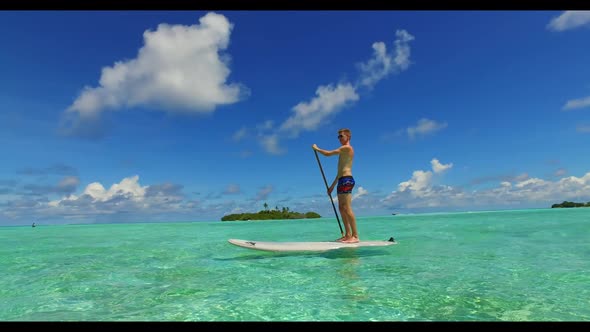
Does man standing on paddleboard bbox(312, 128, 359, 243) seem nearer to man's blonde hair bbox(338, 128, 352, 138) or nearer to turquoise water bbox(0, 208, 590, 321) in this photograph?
man's blonde hair bbox(338, 128, 352, 138)

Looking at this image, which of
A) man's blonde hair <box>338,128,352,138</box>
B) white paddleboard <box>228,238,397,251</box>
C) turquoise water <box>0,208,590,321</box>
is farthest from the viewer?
man's blonde hair <box>338,128,352,138</box>

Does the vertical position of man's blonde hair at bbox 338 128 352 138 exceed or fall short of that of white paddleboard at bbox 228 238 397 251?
it exceeds it

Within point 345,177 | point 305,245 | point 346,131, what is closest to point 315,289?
point 305,245

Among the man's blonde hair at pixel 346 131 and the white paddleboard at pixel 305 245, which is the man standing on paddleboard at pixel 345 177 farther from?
the white paddleboard at pixel 305 245

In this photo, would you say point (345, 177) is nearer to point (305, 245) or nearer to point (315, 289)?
point (305, 245)

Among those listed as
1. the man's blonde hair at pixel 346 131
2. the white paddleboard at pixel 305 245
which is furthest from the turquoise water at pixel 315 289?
the man's blonde hair at pixel 346 131

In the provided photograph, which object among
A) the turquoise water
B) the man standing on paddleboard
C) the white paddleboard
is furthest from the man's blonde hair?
the turquoise water

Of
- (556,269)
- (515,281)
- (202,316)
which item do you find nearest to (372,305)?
(202,316)

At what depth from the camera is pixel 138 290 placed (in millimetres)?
6887
